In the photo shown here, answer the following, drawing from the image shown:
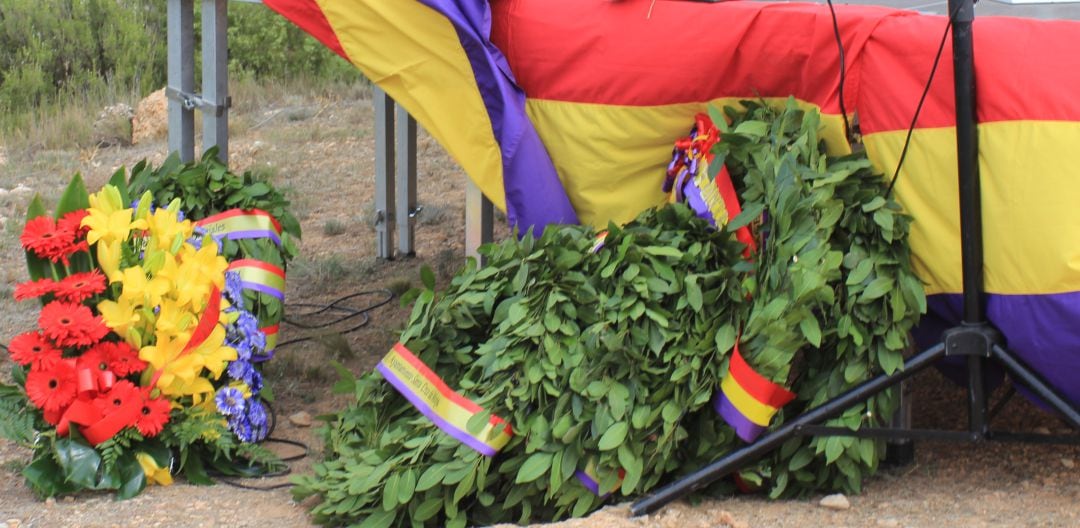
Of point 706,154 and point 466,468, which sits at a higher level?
point 706,154

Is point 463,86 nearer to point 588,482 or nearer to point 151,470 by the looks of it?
point 588,482

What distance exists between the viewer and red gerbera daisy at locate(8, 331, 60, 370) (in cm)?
355

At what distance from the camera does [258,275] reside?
411 cm

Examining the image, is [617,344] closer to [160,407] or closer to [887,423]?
[887,423]

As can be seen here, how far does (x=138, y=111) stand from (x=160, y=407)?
5.66m

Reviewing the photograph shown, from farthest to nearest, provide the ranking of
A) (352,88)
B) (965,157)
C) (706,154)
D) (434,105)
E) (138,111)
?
1. (352,88)
2. (138,111)
3. (434,105)
4. (706,154)
5. (965,157)

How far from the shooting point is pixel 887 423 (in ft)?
10.9

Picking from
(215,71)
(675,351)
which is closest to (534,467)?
(675,351)

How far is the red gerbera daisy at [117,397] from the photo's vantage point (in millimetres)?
3535

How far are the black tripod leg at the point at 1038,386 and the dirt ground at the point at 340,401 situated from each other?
0.78ft

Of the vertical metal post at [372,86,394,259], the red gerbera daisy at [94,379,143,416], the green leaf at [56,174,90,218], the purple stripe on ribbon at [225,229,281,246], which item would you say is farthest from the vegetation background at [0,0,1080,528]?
the green leaf at [56,174,90,218]

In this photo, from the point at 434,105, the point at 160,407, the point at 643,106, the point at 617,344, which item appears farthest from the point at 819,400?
the point at 160,407

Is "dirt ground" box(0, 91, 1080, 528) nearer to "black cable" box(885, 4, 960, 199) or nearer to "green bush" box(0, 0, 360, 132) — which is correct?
"black cable" box(885, 4, 960, 199)

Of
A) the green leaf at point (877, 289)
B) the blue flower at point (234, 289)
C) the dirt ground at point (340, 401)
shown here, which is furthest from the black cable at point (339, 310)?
the green leaf at point (877, 289)
